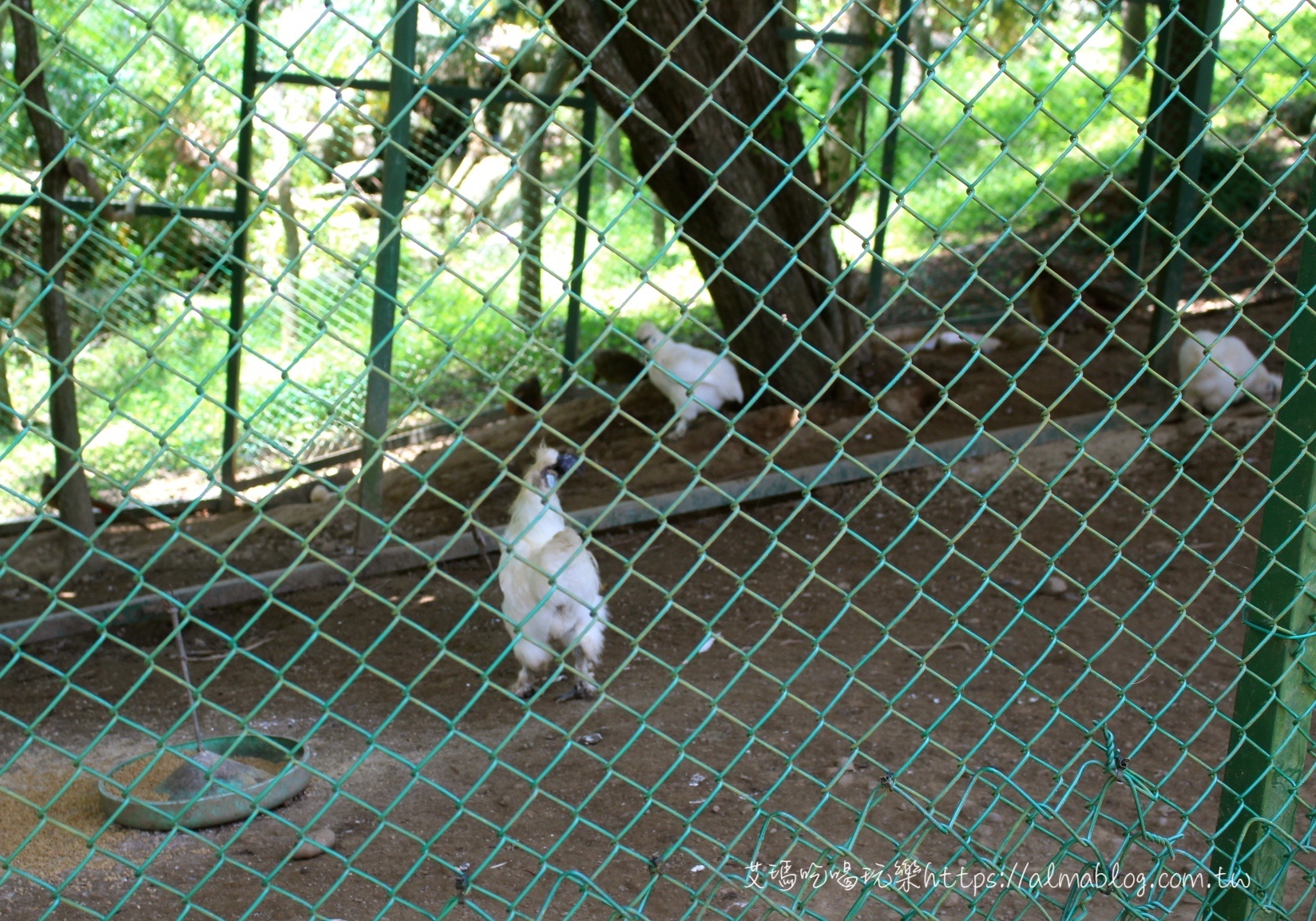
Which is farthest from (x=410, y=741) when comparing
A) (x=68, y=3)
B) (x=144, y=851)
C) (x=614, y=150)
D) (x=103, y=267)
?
(x=614, y=150)

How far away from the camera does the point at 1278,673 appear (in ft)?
6.96

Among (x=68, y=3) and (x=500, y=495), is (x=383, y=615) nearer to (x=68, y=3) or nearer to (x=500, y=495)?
(x=500, y=495)

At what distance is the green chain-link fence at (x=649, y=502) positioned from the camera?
1782 millimetres

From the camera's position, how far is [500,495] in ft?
21.0

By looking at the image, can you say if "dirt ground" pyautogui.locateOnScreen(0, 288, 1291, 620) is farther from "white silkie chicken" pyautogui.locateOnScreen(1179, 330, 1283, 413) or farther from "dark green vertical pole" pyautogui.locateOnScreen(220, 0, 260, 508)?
"dark green vertical pole" pyautogui.locateOnScreen(220, 0, 260, 508)

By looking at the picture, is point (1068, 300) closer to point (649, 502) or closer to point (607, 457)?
point (607, 457)

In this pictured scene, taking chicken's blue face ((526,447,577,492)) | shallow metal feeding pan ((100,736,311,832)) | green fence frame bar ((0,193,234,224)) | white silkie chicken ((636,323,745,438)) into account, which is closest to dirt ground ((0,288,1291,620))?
white silkie chicken ((636,323,745,438))

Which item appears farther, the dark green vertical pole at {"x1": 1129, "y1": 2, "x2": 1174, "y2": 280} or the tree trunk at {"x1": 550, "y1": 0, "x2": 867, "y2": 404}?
the dark green vertical pole at {"x1": 1129, "y1": 2, "x2": 1174, "y2": 280}

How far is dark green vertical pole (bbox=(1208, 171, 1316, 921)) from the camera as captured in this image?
207 cm

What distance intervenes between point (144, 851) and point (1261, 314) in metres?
7.32

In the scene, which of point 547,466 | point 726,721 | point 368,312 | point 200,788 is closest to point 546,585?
point 547,466

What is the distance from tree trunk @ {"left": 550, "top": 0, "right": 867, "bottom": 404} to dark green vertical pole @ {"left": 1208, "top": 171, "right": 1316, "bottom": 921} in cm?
269

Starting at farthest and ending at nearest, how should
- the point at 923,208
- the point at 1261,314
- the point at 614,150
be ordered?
the point at 923,208, the point at 614,150, the point at 1261,314

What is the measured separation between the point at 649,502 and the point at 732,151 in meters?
2.15
